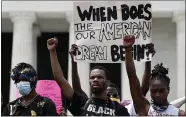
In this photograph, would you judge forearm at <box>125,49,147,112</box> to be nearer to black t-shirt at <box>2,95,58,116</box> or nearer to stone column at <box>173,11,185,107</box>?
black t-shirt at <box>2,95,58,116</box>

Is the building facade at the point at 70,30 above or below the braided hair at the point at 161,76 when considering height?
above

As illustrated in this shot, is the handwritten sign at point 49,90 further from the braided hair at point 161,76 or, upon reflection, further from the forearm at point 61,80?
the braided hair at point 161,76

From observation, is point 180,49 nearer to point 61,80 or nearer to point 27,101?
point 61,80

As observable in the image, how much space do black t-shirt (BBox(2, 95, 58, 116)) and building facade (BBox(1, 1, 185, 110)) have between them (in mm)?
23215

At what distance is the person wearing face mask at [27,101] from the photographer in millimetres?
7309

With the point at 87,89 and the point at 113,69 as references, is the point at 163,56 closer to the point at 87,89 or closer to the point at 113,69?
the point at 113,69

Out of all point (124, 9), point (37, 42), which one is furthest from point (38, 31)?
point (124, 9)

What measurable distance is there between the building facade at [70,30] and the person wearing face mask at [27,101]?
23093 mm

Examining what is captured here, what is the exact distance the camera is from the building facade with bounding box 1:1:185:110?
32375mm

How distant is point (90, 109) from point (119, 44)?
3067 mm

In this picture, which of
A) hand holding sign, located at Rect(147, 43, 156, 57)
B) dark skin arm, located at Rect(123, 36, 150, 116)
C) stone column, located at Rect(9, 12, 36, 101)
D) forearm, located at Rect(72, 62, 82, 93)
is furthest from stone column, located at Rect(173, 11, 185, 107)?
dark skin arm, located at Rect(123, 36, 150, 116)

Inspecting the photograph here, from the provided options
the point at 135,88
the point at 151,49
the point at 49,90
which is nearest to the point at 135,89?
the point at 135,88

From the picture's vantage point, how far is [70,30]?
112 ft

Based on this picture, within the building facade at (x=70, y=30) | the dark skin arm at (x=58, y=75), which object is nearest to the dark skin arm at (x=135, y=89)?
the dark skin arm at (x=58, y=75)
